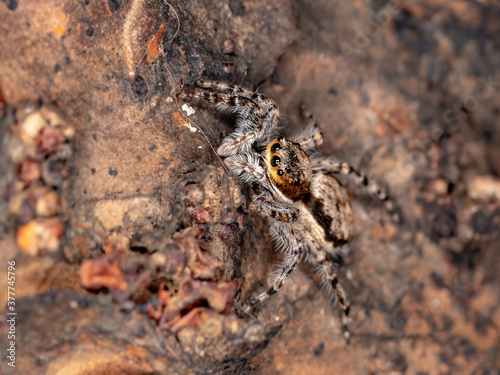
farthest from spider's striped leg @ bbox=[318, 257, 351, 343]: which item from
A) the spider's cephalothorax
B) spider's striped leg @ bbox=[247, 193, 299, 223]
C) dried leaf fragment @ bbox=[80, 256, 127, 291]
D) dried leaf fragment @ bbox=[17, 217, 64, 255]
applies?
dried leaf fragment @ bbox=[17, 217, 64, 255]

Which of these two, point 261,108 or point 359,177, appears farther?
point 359,177

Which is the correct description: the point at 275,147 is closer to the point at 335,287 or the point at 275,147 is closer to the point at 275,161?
the point at 275,161

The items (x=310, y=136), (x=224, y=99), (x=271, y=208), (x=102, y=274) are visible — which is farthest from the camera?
(x=310, y=136)

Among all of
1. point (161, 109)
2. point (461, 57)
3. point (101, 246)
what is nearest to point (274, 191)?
point (161, 109)

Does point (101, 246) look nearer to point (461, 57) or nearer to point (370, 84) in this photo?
point (370, 84)

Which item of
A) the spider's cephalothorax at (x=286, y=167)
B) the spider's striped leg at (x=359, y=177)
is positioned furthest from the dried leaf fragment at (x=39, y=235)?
the spider's striped leg at (x=359, y=177)

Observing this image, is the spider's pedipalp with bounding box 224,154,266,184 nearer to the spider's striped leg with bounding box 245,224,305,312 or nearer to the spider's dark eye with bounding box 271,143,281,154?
the spider's dark eye with bounding box 271,143,281,154

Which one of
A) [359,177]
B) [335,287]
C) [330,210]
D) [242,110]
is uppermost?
[242,110]

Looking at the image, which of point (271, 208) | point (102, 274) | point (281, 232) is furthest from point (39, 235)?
point (281, 232)
